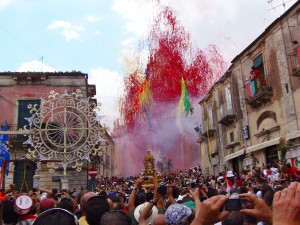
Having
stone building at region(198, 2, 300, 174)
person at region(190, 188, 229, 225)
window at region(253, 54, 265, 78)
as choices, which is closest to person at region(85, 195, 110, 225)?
person at region(190, 188, 229, 225)

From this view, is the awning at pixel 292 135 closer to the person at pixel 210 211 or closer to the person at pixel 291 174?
the person at pixel 291 174

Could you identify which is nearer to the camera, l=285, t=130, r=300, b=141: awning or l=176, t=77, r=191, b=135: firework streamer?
l=285, t=130, r=300, b=141: awning

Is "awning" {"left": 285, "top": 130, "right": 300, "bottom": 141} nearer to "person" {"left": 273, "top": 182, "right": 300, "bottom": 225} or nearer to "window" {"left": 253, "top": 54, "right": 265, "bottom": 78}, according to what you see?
"window" {"left": 253, "top": 54, "right": 265, "bottom": 78}

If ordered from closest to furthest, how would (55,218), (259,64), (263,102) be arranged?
(55,218) < (263,102) < (259,64)

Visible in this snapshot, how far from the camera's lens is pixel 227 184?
14.7 meters

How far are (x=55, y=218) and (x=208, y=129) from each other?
31780mm

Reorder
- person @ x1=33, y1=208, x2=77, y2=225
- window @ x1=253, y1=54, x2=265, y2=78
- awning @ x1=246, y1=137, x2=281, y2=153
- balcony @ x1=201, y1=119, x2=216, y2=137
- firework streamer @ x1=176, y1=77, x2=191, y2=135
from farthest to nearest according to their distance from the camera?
balcony @ x1=201, y1=119, x2=216, y2=137 → firework streamer @ x1=176, y1=77, x2=191, y2=135 → window @ x1=253, y1=54, x2=265, y2=78 → awning @ x1=246, y1=137, x2=281, y2=153 → person @ x1=33, y1=208, x2=77, y2=225

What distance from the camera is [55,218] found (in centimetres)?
238

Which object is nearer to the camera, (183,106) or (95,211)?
(95,211)

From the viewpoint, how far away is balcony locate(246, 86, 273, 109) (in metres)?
21.8

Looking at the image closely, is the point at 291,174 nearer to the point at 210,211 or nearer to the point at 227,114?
the point at 210,211

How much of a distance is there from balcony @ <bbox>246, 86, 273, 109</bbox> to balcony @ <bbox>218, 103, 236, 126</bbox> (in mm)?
3199

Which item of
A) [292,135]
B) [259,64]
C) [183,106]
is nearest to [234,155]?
[259,64]

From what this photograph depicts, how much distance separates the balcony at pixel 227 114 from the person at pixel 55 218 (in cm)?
2545
